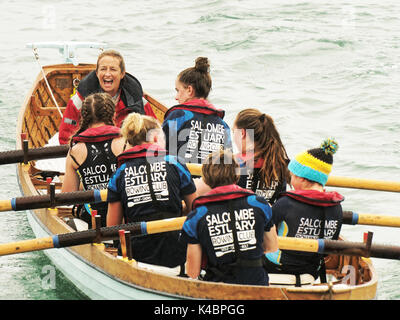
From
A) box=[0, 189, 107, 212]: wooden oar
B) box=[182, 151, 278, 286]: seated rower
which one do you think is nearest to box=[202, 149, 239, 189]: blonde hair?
box=[182, 151, 278, 286]: seated rower

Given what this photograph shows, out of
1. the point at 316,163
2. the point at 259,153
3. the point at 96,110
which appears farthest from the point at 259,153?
the point at 96,110

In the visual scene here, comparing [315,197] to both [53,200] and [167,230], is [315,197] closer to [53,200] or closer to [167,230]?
[167,230]

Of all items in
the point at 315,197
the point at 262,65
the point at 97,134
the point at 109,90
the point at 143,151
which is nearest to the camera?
the point at 315,197

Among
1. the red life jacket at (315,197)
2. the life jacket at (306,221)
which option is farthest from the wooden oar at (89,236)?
the red life jacket at (315,197)

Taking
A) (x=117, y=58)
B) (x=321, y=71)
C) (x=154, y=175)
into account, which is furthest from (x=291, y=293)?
(x=321, y=71)

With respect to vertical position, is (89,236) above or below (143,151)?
below

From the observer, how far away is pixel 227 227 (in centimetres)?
491

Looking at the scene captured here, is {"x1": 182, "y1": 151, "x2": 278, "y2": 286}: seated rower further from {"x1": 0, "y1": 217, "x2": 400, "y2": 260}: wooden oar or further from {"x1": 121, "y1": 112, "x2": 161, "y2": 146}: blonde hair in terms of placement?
{"x1": 121, "y1": 112, "x2": 161, "y2": 146}: blonde hair

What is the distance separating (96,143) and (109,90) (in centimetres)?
184

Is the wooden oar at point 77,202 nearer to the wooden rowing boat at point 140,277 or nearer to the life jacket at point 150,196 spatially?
the wooden rowing boat at point 140,277

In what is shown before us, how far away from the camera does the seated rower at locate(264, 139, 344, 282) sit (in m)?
5.28

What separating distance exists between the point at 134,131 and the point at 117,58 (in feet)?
8.03

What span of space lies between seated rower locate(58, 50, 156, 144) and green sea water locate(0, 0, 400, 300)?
5.16 ft

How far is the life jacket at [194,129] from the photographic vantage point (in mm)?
6793
